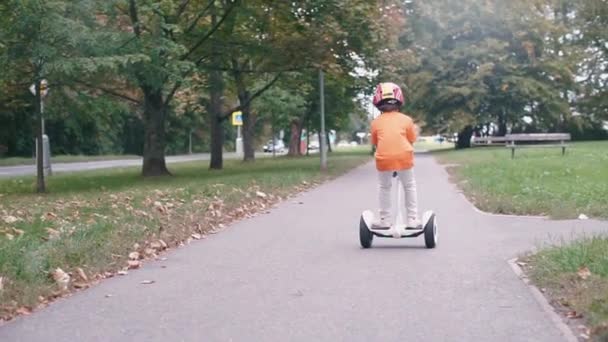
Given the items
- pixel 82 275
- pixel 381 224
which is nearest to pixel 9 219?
pixel 82 275

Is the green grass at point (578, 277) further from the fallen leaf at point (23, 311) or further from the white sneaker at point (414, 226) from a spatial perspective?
the fallen leaf at point (23, 311)

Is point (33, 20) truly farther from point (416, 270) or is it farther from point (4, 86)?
point (416, 270)

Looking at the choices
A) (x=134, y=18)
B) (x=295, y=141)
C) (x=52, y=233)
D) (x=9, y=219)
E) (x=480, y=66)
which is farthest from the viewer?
(x=295, y=141)

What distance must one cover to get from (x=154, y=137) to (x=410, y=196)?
55.1 feet

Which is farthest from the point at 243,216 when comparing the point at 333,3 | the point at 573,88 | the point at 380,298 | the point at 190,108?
the point at 573,88

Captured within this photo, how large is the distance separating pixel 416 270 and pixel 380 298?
4.63 ft

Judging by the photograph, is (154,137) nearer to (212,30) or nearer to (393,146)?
(212,30)

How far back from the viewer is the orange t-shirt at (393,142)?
987cm

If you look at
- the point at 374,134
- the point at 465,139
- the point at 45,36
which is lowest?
the point at 465,139

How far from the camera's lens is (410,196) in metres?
10.1


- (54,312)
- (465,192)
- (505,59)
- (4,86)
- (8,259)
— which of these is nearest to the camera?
(54,312)

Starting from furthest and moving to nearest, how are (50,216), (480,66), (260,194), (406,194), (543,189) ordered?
(480,66) → (260,194) → (543,189) → (50,216) → (406,194)

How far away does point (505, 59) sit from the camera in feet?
170

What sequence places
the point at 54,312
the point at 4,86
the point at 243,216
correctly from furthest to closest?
the point at 4,86 < the point at 243,216 < the point at 54,312
